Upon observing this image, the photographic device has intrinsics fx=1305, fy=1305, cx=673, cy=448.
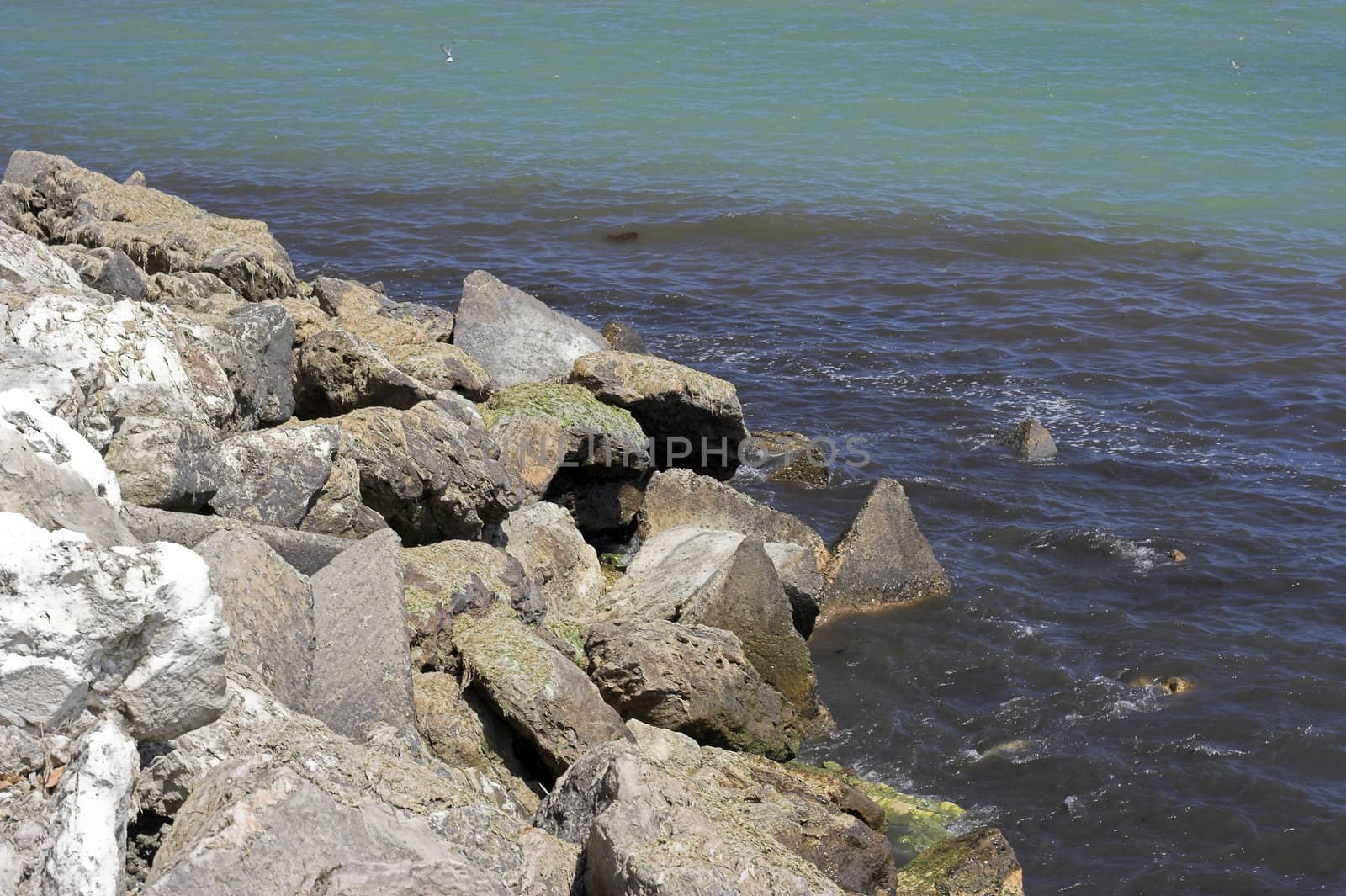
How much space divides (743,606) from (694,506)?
187cm

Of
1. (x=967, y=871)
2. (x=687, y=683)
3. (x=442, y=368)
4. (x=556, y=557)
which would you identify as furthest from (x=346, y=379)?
(x=967, y=871)

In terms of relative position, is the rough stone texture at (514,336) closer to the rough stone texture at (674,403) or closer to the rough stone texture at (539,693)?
the rough stone texture at (674,403)

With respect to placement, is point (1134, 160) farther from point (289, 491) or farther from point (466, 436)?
point (289, 491)

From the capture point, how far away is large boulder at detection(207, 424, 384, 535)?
768cm

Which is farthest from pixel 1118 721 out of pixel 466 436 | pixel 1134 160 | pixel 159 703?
pixel 1134 160

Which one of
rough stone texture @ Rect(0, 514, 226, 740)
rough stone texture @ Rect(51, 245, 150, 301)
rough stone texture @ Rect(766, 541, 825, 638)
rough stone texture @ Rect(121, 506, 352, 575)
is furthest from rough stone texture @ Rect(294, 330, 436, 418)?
rough stone texture @ Rect(0, 514, 226, 740)

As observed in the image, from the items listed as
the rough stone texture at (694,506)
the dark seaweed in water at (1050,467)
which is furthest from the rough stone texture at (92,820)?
the rough stone texture at (694,506)

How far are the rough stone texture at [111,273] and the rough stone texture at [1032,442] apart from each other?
386 inches

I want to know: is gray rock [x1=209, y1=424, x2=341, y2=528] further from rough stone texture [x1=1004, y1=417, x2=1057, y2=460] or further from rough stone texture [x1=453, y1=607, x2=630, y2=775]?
rough stone texture [x1=1004, y1=417, x2=1057, y2=460]

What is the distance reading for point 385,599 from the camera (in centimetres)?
696

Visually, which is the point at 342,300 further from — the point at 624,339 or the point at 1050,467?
the point at 1050,467

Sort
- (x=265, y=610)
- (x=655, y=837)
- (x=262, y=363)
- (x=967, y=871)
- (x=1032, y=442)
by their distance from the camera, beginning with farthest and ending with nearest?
(x=1032, y=442) < (x=262, y=363) < (x=967, y=871) < (x=265, y=610) < (x=655, y=837)

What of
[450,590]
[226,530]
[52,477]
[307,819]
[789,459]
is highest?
[52,477]

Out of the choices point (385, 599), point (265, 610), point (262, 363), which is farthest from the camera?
point (262, 363)
